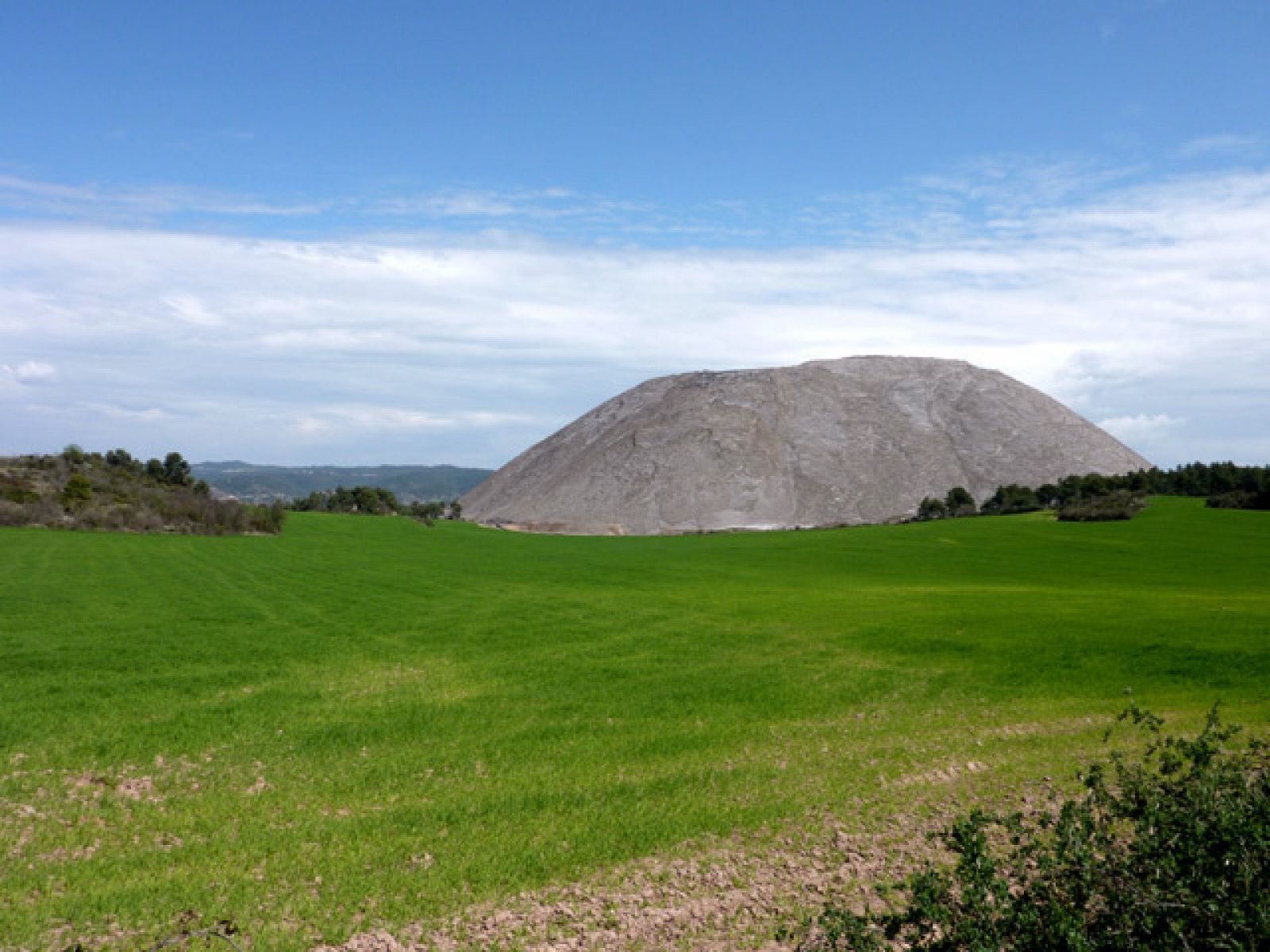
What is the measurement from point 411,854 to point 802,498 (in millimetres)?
116160

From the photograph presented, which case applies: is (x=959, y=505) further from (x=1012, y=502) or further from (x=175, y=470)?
(x=175, y=470)

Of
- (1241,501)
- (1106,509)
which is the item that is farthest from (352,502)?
(1241,501)

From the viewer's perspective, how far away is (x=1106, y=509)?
237 ft

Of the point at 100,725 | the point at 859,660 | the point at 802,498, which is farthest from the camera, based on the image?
the point at 802,498

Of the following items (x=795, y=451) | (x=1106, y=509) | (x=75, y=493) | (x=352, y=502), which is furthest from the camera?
(x=795, y=451)

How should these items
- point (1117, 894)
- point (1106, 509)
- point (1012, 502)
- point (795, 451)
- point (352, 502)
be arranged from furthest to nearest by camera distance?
point (795, 451) < point (352, 502) < point (1012, 502) < point (1106, 509) < point (1117, 894)

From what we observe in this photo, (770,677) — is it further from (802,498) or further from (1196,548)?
(802,498)

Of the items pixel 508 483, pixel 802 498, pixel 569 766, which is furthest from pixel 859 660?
pixel 508 483

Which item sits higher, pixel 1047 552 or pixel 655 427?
pixel 655 427

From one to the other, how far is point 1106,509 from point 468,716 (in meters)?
71.9

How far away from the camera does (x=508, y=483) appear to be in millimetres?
149750

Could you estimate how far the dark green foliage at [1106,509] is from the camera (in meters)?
71.0

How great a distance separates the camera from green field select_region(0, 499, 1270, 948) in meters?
8.69

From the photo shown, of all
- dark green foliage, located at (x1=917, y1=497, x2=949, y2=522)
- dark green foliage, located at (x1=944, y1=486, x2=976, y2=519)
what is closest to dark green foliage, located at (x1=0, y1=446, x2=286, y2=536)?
dark green foliage, located at (x1=917, y1=497, x2=949, y2=522)
